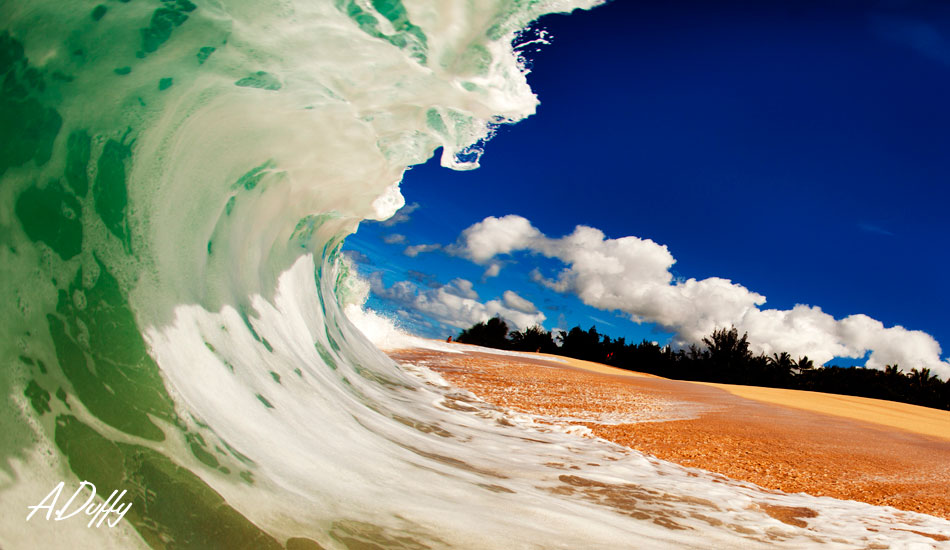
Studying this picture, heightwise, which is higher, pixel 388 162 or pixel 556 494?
pixel 388 162

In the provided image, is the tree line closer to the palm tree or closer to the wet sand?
the palm tree

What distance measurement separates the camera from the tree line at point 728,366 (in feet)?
109

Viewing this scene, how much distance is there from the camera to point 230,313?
307 cm

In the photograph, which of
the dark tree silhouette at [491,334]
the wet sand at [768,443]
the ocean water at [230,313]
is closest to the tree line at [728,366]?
the dark tree silhouette at [491,334]

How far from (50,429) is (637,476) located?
10.9ft

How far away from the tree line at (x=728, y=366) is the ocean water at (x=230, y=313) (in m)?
38.0

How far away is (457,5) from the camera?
2.44m

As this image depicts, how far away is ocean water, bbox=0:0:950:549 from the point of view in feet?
4.99

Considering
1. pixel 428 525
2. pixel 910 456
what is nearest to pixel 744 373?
pixel 910 456

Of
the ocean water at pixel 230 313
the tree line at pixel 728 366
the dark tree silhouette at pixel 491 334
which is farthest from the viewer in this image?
the dark tree silhouette at pixel 491 334

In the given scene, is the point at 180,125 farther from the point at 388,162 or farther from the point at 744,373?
the point at 744,373

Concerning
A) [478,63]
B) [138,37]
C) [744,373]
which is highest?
[478,63]

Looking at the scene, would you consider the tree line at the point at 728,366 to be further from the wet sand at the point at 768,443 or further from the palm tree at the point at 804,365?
the wet sand at the point at 768,443

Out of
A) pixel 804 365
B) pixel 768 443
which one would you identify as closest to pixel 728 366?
pixel 804 365
